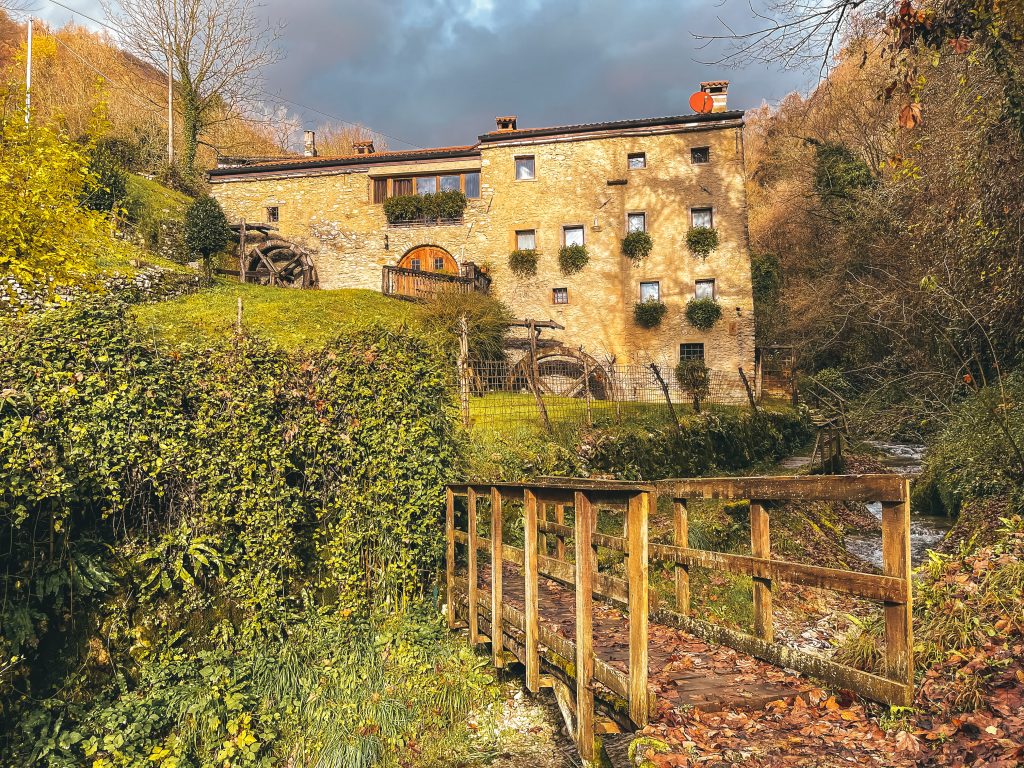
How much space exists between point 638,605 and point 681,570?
7.59 feet

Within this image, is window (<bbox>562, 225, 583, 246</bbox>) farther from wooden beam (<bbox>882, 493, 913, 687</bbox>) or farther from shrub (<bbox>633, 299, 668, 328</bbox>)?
wooden beam (<bbox>882, 493, 913, 687</bbox>)

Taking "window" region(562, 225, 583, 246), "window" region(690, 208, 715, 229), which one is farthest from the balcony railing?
"window" region(690, 208, 715, 229)

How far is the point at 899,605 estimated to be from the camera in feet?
11.4

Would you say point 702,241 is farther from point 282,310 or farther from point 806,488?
point 806,488

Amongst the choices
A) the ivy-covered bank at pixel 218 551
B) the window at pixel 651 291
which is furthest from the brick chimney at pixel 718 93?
the ivy-covered bank at pixel 218 551

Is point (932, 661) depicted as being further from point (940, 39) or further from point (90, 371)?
point (90, 371)

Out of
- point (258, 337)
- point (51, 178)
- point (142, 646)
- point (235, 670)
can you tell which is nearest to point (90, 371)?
point (258, 337)

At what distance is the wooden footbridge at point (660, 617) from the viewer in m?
3.55

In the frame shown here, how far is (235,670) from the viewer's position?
645 cm

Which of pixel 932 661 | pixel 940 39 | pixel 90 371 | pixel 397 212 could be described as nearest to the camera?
pixel 932 661

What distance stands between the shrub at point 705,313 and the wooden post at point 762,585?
22.4 metres

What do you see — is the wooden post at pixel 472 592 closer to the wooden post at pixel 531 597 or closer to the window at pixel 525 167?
the wooden post at pixel 531 597

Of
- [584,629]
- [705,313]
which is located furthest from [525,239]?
[584,629]

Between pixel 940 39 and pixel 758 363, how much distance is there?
2296 centimetres
